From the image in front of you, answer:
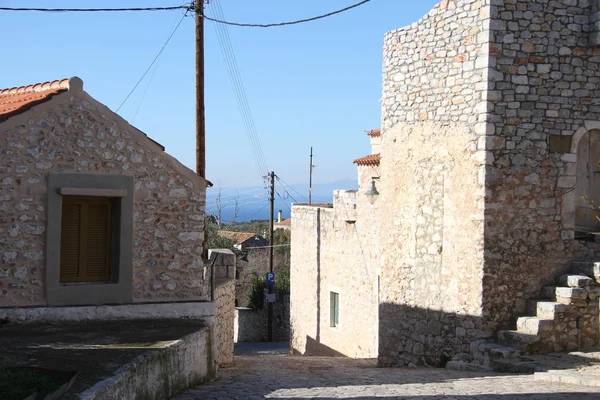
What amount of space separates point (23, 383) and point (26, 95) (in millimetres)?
6459

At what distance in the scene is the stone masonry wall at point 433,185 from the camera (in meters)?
11.9

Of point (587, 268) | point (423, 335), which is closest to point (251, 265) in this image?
point (423, 335)

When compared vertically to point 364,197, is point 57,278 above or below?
below

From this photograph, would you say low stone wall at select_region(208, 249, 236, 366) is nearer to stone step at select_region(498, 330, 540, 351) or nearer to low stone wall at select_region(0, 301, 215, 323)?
low stone wall at select_region(0, 301, 215, 323)

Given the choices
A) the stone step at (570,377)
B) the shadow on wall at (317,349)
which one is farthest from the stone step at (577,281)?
the shadow on wall at (317,349)

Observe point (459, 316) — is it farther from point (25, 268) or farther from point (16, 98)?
point (16, 98)

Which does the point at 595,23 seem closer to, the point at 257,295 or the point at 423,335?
the point at 423,335

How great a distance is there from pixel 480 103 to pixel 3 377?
805 cm

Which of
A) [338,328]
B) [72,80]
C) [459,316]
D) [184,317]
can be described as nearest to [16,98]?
[72,80]

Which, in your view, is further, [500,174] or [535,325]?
[500,174]

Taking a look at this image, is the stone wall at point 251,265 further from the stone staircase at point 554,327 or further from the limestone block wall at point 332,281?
the stone staircase at point 554,327

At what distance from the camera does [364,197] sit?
725 inches

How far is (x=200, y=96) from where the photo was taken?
15742 mm

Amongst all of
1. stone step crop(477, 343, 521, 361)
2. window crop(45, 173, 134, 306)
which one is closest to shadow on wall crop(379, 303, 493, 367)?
stone step crop(477, 343, 521, 361)
